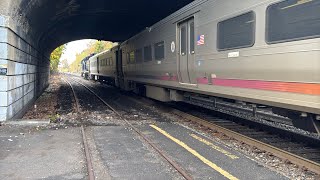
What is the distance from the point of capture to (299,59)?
6.07m

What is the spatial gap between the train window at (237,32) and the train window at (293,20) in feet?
2.08

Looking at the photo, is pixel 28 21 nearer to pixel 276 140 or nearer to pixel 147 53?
pixel 147 53

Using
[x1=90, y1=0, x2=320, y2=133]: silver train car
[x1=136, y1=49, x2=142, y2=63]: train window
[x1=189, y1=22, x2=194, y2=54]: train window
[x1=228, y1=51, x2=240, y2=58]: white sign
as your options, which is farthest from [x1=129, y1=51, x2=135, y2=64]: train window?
[x1=228, y1=51, x2=240, y2=58]: white sign

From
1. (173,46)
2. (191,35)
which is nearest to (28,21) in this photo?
(173,46)

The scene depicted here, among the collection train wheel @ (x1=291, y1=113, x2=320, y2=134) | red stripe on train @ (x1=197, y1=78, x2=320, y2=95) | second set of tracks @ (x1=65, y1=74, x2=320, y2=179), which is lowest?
second set of tracks @ (x1=65, y1=74, x2=320, y2=179)

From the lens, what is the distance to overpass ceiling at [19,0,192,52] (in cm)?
1427

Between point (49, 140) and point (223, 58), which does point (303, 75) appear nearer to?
point (223, 58)

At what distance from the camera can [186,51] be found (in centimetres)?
1100

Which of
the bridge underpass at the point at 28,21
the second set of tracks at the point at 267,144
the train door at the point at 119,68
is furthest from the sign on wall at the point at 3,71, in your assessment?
the train door at the point at 119,68

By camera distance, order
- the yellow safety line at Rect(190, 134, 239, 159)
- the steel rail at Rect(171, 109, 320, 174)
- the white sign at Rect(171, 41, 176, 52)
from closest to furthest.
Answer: the steel rail at Rect(171, 109, 320, 174) → the yellow safety line at Rect(190, 134, 239, 159) → the white sign at Rect(171, 41, 176, 52)

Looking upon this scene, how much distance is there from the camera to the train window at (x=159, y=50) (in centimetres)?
1347

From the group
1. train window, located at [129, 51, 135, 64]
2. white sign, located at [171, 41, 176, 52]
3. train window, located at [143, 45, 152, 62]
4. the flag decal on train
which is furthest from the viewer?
train window, located at [129, 51, 135, 64]

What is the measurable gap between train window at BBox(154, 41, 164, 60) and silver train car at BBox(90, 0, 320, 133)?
0.82ft

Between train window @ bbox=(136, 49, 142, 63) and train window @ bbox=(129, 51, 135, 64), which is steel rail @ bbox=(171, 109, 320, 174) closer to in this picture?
train window @ bbox=(136, 49, 142, 63)
